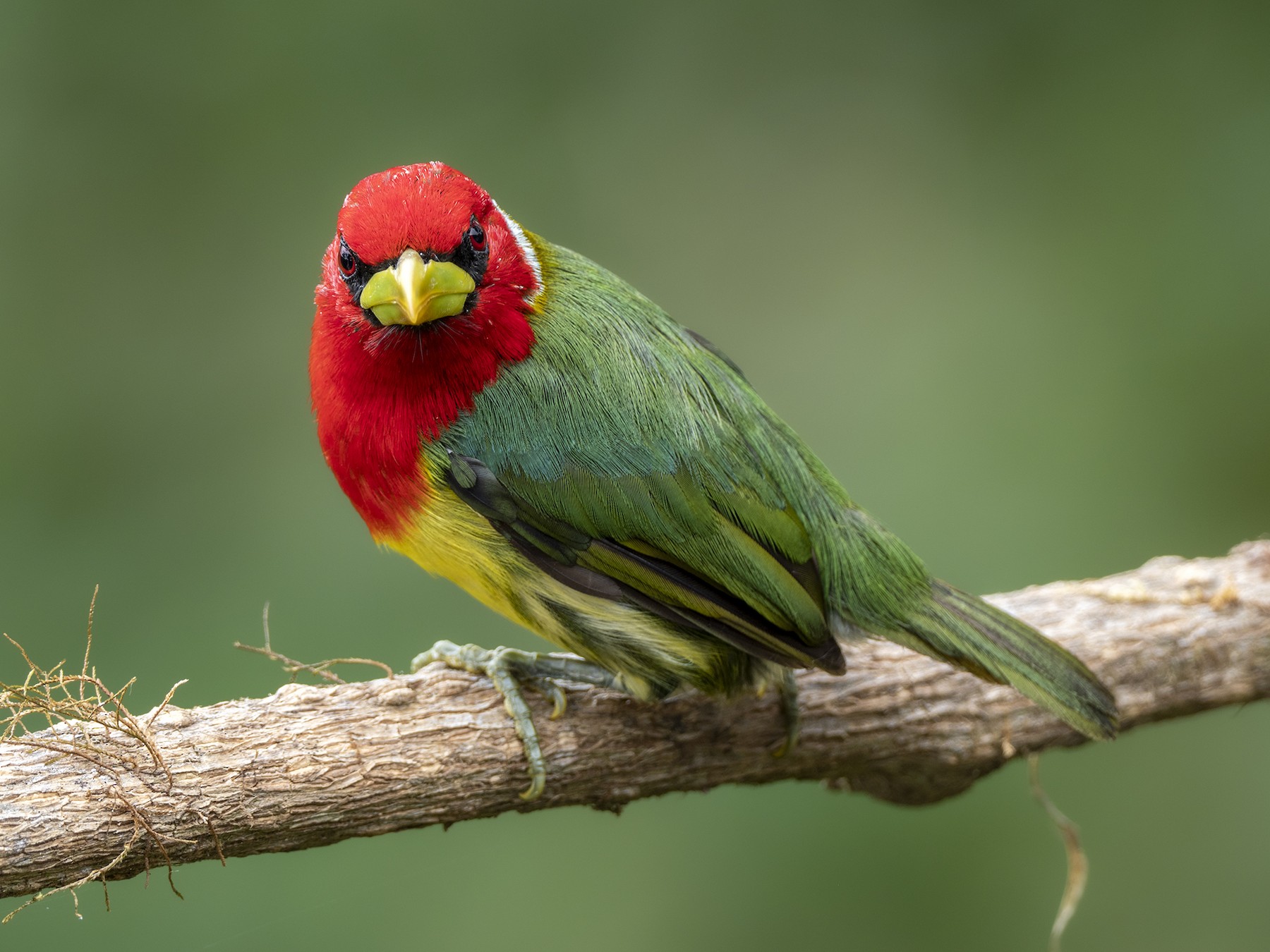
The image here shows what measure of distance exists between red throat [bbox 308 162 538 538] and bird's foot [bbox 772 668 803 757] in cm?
102

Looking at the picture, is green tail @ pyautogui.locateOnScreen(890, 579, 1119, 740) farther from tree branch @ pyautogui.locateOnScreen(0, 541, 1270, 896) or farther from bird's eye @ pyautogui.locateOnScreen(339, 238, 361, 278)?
bird's eye @ pyautogui.locateOnScreen(339, 238, 361, 278)

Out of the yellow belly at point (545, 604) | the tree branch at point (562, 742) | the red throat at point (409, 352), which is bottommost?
the tree branch at point (562, 742)

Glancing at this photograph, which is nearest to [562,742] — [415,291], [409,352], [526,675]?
[526,675]

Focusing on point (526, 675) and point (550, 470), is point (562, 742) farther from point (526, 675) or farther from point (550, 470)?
point (550, 470)

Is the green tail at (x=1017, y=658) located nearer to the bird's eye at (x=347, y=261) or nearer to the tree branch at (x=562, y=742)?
the tree branch at (x=562, y=742)

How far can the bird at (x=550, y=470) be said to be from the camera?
262 cm

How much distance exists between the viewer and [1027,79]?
5812 mm

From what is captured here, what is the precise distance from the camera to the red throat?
2562 millimetres

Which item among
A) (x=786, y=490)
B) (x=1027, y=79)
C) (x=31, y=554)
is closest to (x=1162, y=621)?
(x=786, y=490)

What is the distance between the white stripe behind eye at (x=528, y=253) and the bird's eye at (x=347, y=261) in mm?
360

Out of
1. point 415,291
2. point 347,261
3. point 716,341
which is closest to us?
point 415,291

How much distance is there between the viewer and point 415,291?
2465mm

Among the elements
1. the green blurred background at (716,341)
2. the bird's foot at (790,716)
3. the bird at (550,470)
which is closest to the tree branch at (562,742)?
the bird's foot at (790,716)

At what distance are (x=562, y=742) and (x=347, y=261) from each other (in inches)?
46.0
